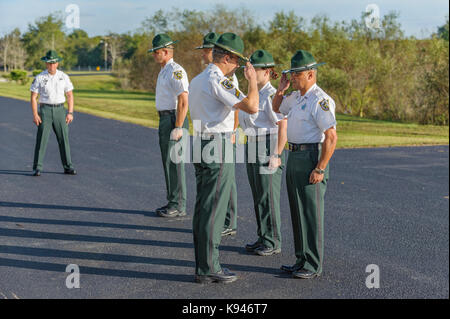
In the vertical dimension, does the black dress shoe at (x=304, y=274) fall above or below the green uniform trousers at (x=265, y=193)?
below

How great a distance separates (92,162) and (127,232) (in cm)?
531

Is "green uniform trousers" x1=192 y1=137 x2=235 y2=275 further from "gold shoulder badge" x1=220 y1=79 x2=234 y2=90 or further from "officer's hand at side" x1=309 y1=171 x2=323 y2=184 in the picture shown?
"officer's hand at side" x1=309 y1=171 x2=323 y2=184

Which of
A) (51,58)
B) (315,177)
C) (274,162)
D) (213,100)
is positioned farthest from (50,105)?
(315,177)

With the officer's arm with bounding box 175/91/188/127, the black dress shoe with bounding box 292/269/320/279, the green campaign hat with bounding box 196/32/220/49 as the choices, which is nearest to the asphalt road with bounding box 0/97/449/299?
the black dress shoe with bounding box 292/269/320/279

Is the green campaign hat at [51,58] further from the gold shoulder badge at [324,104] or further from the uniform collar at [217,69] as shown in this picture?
the gold shoulder badge at [324,104]

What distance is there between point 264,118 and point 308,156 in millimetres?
896

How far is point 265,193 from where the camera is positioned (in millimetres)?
5844

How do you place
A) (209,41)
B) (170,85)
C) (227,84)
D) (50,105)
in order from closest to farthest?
(227,84)
(209,41)
(170,85)
(50,105)

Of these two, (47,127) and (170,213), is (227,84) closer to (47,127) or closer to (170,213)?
(170,213)

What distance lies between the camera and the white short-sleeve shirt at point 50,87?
9828 mm

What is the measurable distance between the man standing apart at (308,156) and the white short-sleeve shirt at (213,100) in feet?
1.92

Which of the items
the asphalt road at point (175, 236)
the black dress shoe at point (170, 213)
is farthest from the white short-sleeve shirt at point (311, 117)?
the black dress shoe at point (170, 213)
